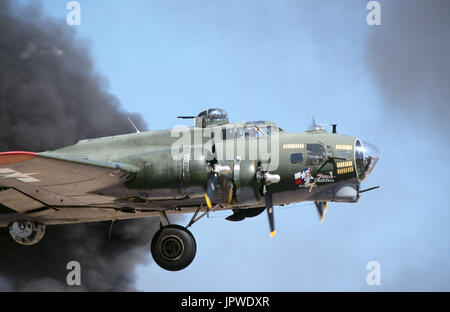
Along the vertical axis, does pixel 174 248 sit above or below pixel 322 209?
below

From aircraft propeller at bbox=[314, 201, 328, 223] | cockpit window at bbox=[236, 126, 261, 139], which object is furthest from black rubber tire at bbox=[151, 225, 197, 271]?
aircraft propeller at bbox=[314, 201, 328, 223]

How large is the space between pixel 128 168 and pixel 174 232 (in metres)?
1.79

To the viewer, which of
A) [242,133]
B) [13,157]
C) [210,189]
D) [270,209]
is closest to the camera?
[13,157]

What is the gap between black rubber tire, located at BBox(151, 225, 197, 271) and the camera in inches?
660

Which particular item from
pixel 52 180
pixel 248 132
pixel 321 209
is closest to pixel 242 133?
pixel 248 132

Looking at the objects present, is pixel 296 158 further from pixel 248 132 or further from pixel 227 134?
pixel 227 134

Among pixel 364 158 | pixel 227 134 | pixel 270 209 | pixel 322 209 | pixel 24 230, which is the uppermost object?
pixel 227 134

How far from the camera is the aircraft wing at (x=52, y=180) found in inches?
599

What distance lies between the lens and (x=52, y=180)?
645 inches

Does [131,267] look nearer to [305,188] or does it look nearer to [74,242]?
[74,242]

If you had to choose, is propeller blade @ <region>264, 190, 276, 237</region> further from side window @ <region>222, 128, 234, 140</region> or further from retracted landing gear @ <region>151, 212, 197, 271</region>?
retracted landing gear @ <region>151, 212, 197, 271</region>

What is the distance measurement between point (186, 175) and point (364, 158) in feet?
12.8

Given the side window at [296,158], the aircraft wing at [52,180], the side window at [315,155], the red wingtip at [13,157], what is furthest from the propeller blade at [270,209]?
the red wingtip at [13,157]

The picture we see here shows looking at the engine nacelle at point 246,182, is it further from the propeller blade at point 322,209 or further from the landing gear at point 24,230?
the landing gear at point 24,230
